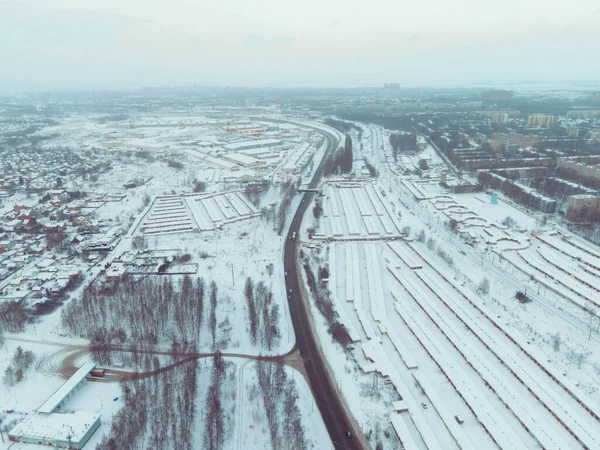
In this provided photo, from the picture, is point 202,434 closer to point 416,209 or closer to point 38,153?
point 416,209

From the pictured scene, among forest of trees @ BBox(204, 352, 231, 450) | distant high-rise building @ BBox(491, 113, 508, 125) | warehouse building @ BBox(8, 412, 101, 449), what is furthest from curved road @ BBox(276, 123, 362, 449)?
distant high-rise building @ BBox(491, 113, 508, 125)

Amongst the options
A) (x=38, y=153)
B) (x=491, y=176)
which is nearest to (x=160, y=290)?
(x=491, y=176)

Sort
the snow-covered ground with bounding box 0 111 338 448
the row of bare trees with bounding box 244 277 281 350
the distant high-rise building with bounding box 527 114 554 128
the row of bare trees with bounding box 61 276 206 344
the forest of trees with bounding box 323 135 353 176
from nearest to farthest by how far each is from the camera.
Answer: the snow-covered ground with bounding box 0 111 338 448 → the row of bare trees with bounding box 244 277 281 350 → the row of bare trees with bounding box 61 276 206 344 → the forest of trees with bounding box 323 135 353 176 → the distant high-rise building with bounding box 527 114 554 128

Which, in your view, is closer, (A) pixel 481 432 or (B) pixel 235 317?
(A) pixel 481 432

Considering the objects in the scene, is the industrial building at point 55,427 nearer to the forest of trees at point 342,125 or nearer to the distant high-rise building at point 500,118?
the forest of trees at point 342,125

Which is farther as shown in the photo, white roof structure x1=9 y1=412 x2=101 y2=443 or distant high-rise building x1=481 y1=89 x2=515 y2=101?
distant high-rise building x1=481 y1=89 x2=515 y2=101

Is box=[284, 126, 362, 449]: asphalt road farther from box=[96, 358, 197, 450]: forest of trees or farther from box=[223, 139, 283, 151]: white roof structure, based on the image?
box=[223, 139, 283, 151]: white roof structure
